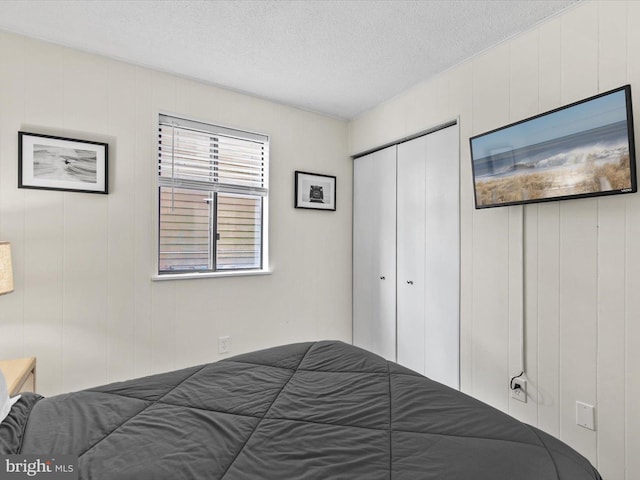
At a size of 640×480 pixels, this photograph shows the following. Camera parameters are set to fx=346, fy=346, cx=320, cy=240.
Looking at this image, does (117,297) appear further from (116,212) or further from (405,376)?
(405,376)

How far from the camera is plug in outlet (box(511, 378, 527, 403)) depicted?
6.64ft

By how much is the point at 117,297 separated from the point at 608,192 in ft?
9.56

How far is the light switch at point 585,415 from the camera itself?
1.73 meters

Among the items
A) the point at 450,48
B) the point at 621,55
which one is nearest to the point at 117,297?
the point at 450,48

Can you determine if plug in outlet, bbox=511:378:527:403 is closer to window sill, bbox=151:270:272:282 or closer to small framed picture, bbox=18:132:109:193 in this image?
window sill, bbox=151:270:272:282

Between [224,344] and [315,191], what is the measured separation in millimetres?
1582

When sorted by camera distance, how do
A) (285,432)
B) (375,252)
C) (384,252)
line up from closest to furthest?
(285,432)
(384,252)
(375,252)

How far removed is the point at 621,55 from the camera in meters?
1.65

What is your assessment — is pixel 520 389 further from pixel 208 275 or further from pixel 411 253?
pixel 208 275

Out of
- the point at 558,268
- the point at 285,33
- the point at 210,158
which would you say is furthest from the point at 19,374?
the point at 558,268

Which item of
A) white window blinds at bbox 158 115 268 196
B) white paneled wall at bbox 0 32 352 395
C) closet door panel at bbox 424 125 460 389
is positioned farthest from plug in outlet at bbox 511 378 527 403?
white window blinds at bbox 158 115 268 196

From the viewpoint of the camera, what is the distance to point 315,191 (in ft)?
10.8

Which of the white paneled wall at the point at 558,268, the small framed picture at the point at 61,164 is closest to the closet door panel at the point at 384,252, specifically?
the white paneled wall at the point at 558,268

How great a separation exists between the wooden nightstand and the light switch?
2.76 metres
